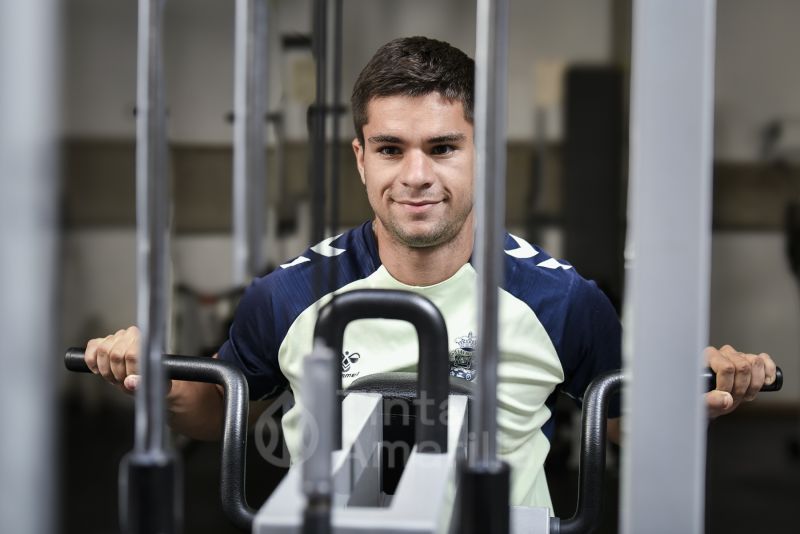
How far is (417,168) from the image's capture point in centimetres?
136

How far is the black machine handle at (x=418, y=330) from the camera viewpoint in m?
0.64

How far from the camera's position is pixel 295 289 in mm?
1475

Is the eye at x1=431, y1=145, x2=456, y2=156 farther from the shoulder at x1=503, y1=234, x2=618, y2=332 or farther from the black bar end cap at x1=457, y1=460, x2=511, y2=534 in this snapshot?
the black bar end cap at x1=457, y1=460, x2=511, y2=534

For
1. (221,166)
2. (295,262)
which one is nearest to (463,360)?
(295,262)

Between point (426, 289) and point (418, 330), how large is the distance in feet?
Result: 2.53

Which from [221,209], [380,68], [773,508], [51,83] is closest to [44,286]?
[51,83]

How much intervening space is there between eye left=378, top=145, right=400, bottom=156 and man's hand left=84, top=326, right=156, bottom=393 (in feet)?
1.71

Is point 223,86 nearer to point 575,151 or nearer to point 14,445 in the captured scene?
point 575,151

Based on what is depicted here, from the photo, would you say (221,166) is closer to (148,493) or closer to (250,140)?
(250,140)

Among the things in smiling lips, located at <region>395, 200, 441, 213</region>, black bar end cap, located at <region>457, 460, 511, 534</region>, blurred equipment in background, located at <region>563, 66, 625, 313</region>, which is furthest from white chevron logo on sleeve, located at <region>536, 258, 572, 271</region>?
black bar end cap, located at <region>457, 460, 511, 534</region>

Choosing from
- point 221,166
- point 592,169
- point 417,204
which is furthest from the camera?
point 592,169

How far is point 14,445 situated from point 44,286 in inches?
9.7

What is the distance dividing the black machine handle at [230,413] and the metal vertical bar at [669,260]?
57cm

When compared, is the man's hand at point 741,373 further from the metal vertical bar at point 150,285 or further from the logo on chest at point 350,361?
the metal vertical bar at point 150,285
